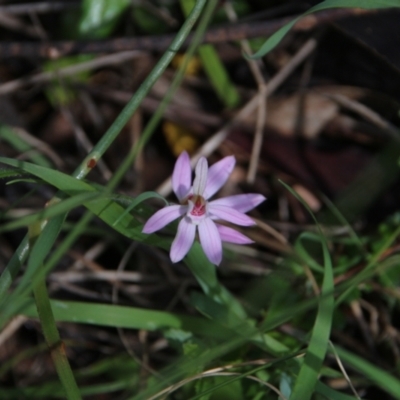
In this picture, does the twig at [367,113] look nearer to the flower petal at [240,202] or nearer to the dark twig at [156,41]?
the dark twig at [156,41]

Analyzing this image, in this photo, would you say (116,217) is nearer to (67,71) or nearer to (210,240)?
(210,240)

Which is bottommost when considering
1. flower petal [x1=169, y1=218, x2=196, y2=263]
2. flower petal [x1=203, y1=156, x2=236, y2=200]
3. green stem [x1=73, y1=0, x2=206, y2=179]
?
flower petal [x1=169, y1=218, x2=196, y2=263]

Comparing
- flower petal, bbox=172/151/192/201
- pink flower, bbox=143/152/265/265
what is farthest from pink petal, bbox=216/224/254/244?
flower petal, bbox=172/151/192/201

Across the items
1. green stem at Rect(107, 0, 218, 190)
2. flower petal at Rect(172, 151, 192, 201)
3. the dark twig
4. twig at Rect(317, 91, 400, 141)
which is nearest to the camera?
green stem at Rect(107, 0, 218, 190)

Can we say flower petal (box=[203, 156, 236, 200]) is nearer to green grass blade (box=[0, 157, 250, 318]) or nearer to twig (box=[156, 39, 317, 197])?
green grass blade (box=[0, 157, 250, 318])

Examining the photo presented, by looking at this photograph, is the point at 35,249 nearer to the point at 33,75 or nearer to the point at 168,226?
the point at 168,226

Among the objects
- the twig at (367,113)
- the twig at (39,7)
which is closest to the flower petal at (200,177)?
the twig at (367,113)
